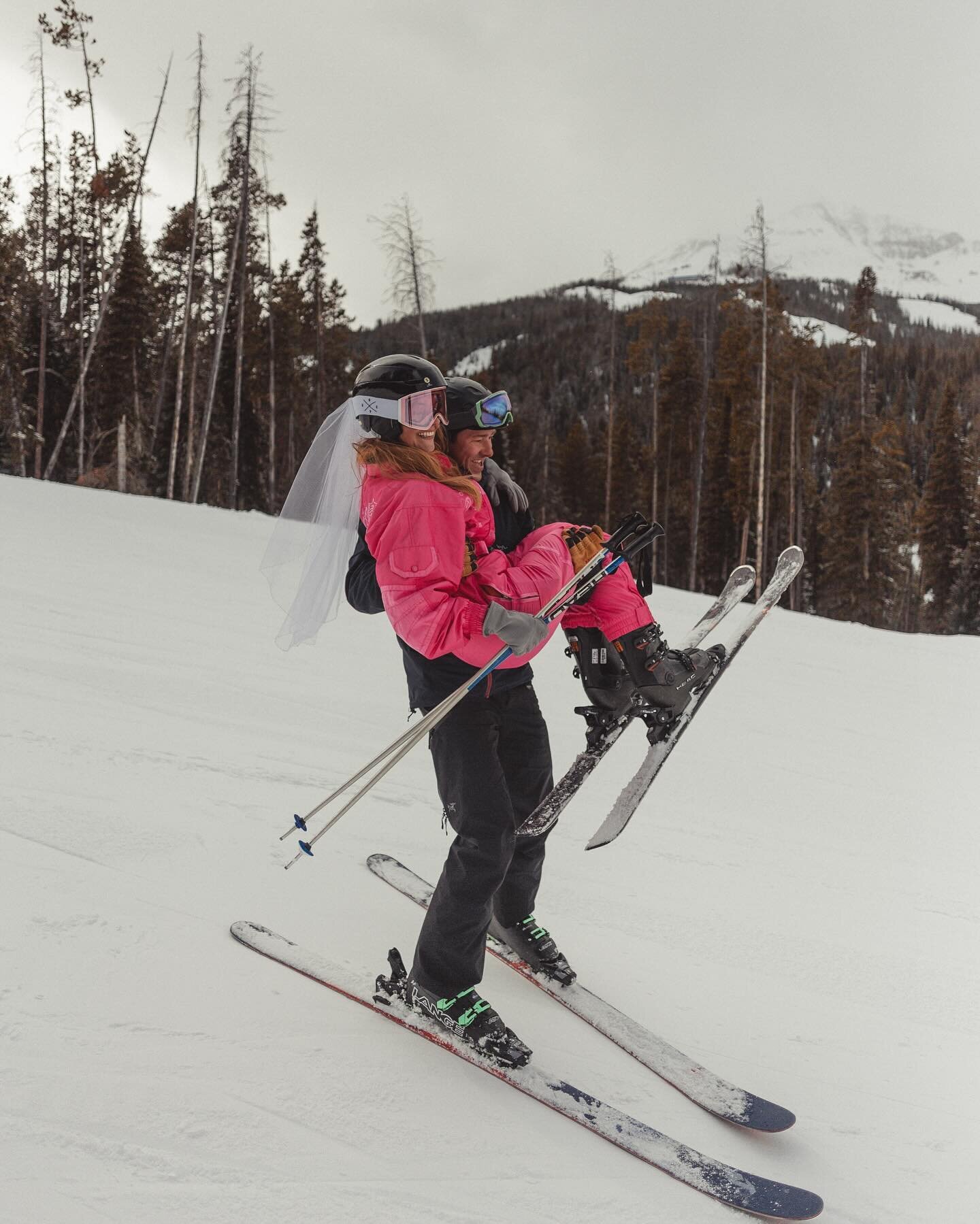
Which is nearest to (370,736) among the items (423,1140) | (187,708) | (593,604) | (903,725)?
(187,708)

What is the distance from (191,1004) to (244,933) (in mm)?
364

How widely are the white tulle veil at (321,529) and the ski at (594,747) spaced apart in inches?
34.6

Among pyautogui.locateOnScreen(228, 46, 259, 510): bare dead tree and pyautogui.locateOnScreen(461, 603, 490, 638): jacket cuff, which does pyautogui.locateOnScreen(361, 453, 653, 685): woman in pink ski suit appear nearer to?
pyautogui.locateOnScreen(461, 603, 490, 638): jacket cuff

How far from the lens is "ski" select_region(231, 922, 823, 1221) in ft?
6.61

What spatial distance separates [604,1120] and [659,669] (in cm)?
122

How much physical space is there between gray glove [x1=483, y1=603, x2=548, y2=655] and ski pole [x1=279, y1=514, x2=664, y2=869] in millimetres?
101

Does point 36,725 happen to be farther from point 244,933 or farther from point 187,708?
point 244,933

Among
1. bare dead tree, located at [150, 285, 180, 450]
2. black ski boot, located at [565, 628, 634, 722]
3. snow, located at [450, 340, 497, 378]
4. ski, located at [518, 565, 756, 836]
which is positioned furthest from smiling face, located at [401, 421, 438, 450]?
snow, located at [450, 340, 497, 378]

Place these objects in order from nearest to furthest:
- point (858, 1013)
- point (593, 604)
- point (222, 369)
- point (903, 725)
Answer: point (593, 604), point (858, 1013), point (903, 725), point (222, 369)

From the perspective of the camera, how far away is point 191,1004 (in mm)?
2336

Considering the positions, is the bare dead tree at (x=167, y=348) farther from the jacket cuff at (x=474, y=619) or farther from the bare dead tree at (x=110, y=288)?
the jacket cuff at (x=474, y=619)

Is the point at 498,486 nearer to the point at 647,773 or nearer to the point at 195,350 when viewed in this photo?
the point at 647,773

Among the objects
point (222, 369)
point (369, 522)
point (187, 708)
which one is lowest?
point (187, 708)

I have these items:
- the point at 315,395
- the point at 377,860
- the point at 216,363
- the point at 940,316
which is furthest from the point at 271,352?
the point at 940,316
